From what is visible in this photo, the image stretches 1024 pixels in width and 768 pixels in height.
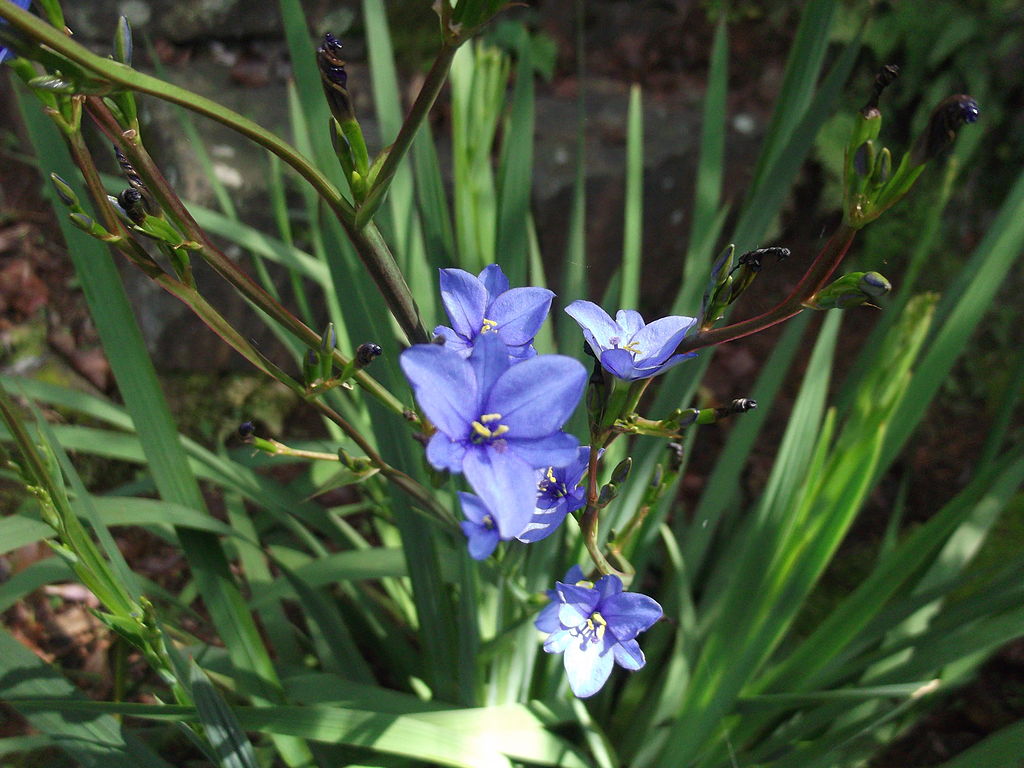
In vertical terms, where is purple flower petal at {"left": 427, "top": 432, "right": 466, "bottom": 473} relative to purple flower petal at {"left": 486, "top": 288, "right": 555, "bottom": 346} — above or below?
below

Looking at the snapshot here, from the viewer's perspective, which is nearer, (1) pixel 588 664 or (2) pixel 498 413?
(2) pixel 498 413

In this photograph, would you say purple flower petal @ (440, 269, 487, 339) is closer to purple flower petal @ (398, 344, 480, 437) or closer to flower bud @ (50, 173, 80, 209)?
purple flower petal @ (398, 344, 480, 437)

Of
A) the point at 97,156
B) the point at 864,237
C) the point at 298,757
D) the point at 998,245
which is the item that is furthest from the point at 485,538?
the point at 864,237

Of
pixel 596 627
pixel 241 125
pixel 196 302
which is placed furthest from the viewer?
pixel 596 627

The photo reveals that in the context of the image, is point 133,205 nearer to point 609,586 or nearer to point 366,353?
point 366,353

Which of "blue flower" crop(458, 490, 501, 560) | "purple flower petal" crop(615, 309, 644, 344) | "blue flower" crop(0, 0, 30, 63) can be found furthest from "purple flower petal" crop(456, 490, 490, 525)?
"blue flower" crop(0, 0, 30, 63)

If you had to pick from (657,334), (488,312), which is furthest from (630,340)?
(488,312)

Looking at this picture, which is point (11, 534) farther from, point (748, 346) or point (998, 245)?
point (748, 346)
